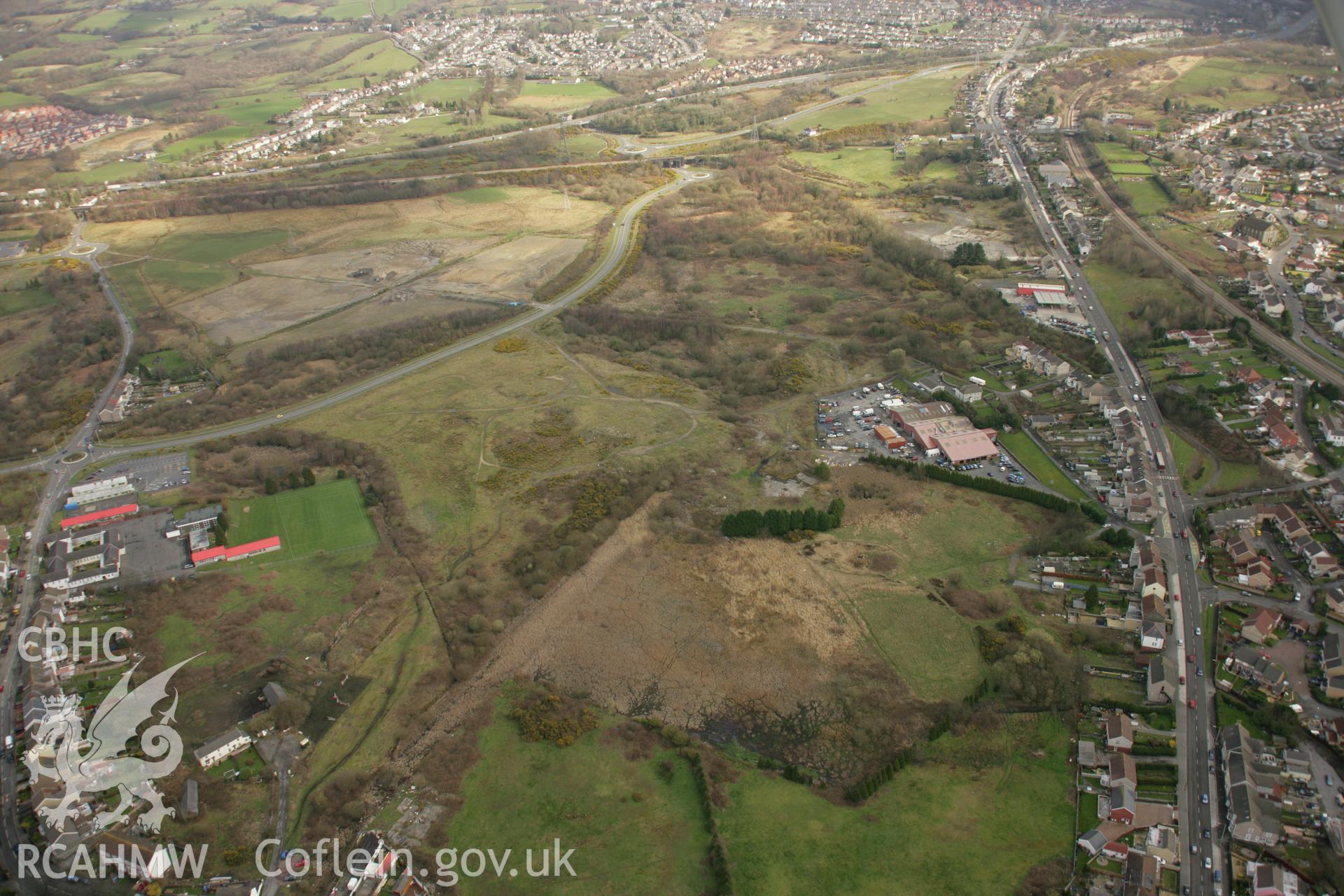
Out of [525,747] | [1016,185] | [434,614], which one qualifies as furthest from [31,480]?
[1016,185]

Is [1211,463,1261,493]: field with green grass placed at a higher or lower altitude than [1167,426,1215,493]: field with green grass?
higher

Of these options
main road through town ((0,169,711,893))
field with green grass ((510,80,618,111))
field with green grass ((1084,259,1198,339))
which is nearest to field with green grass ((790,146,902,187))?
main road through town ((0,169,711,893))

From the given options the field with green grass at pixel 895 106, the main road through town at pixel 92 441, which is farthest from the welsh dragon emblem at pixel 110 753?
the field with green grass at pixel 895 106

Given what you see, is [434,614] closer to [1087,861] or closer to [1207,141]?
[1087,861]

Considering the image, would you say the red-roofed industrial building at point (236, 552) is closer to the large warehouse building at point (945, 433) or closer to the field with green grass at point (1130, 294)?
the large warehouse building at point (945, 433)

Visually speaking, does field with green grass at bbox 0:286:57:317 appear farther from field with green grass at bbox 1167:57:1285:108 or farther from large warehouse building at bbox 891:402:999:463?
field with green grass at bbox 1167:57:1285:108

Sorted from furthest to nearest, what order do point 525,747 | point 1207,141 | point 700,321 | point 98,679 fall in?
point 1207,141, point 700,321, point 98,679, point 525,747
